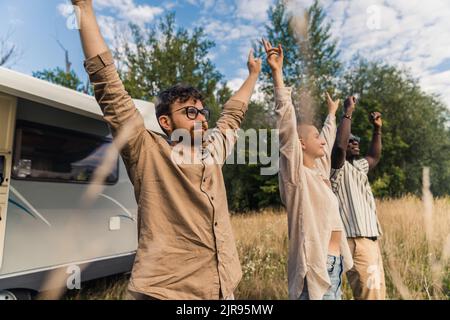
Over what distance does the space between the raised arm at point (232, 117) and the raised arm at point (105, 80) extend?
0.39 m

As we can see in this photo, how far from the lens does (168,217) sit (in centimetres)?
119

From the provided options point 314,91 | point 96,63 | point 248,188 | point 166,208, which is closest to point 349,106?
point 166,208

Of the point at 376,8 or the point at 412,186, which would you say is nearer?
the point at 376,8

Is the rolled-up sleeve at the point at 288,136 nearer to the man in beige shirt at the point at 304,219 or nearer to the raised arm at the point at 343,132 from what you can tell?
the man in beige shirt at the point at 304,219

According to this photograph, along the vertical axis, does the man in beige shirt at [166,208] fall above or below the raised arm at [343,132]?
below

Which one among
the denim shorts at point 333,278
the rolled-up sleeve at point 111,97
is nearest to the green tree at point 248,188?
the denim shorts at point 333,278

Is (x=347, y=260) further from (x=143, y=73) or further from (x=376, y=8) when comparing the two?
(x=143, y=73)

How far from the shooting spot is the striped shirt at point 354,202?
2389 millimetres

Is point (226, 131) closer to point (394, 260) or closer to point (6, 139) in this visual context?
point (6, 139)

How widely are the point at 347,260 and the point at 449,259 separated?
205 centimetres

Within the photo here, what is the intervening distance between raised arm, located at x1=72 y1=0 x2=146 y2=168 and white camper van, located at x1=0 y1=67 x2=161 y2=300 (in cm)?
159

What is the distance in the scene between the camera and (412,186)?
8578mm

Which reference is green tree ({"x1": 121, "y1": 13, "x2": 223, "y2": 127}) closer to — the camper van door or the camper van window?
the camper van window
